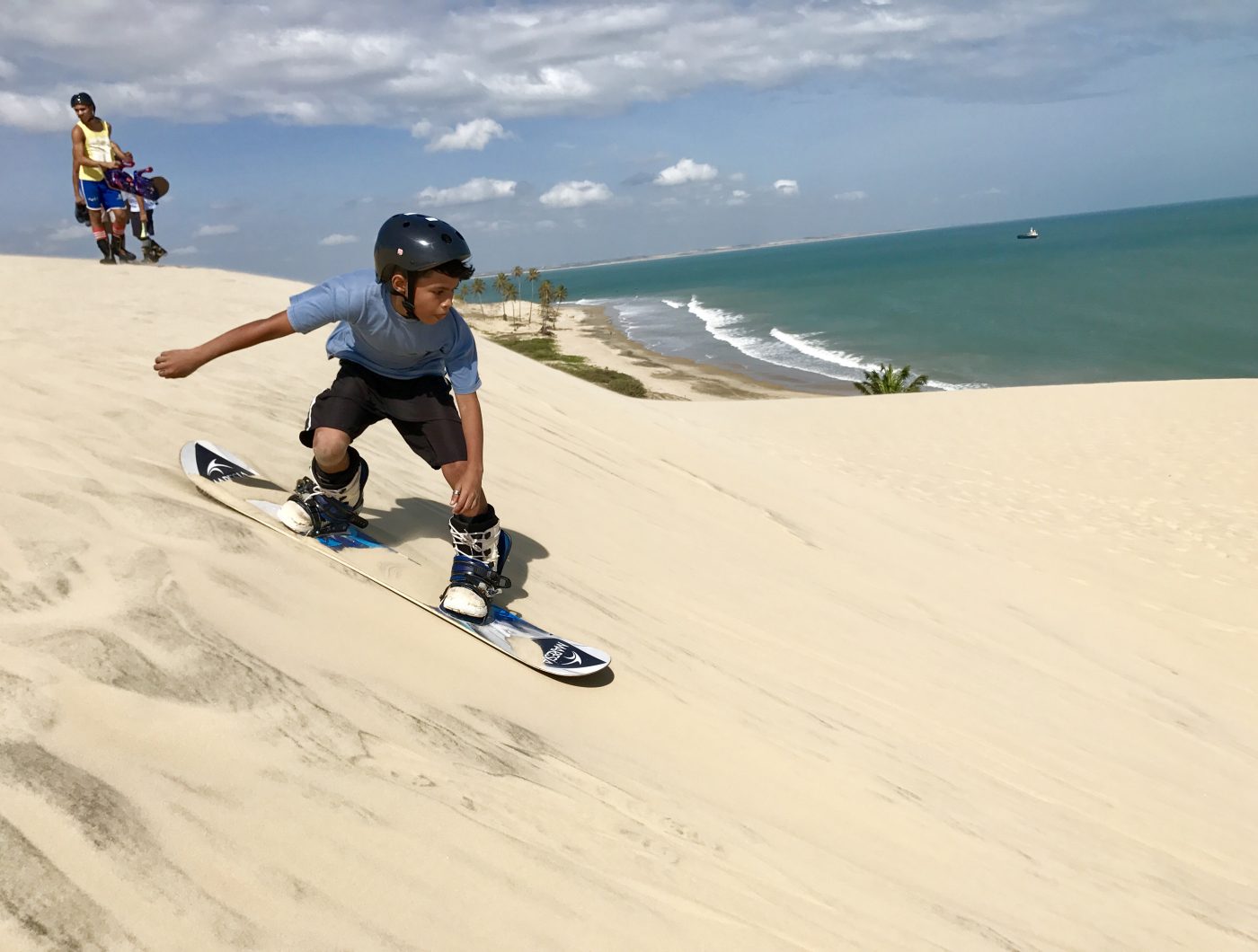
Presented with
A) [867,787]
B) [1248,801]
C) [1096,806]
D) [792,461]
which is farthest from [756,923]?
[792,461]

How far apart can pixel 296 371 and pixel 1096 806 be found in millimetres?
6150

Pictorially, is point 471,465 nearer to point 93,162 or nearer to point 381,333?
point 381,333

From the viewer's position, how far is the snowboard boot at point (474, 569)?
3129mm

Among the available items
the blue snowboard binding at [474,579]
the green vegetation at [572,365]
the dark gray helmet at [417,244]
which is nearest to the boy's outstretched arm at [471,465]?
the blue snowboard binding at [474,579]

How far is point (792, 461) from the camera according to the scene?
33.8 ft

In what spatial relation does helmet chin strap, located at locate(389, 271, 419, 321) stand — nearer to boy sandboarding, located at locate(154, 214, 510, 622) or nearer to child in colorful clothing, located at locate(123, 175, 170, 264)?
boy sandboarding, located at locate(154, 214, 510, 622)

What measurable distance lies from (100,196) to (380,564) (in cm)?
912

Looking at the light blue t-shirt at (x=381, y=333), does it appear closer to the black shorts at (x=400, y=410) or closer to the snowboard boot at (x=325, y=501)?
the black shorts at (x=400, y=410)

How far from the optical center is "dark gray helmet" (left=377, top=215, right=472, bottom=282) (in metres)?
2.97

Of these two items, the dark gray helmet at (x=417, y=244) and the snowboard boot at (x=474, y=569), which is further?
the snowboard boot at (x=474, y=569)

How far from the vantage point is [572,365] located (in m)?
39.2

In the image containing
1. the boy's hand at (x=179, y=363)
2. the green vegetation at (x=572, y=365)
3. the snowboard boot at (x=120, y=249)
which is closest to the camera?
the boy's hand at (x=179, y=363)

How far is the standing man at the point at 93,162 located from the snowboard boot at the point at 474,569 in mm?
8861

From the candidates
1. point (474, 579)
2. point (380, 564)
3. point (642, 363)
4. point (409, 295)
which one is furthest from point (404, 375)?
point (642, 363)
